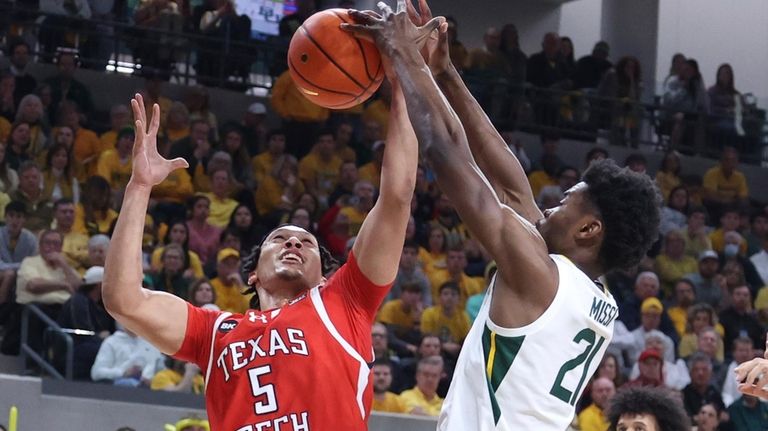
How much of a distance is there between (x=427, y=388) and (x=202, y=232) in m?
2.43

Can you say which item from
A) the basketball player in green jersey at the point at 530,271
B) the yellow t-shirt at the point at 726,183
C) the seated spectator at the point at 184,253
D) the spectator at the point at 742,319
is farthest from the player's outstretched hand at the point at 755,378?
the yellow t-shirt at the point at 726,183

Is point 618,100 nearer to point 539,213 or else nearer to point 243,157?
point 243,157

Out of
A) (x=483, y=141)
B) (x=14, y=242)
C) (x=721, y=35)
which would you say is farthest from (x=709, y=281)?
(x=483, y=141)

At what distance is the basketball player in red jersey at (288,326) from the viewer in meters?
4.25

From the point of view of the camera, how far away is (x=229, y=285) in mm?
9969

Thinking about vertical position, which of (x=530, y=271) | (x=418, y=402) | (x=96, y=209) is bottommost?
(x=418, y=402)

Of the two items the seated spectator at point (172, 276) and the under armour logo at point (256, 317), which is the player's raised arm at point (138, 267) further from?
the seated spectator at point (172, 276)

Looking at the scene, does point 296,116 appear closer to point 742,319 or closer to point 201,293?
point 201,293

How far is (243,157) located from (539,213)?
821cm

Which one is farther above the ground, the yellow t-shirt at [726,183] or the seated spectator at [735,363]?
the yellow t-shirt at [726,183]

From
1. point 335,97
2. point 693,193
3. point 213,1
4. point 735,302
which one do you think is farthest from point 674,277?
point 335,97

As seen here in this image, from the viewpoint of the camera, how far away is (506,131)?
14922 millimetres

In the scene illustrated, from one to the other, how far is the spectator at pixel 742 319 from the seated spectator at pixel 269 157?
4167 mm

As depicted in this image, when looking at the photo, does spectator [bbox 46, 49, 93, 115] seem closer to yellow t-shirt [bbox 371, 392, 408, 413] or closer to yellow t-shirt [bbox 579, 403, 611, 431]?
yellow t-shirt [bbox 371, 392, 408, 413]
